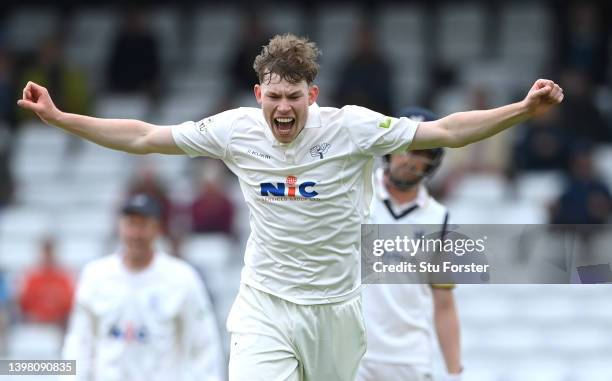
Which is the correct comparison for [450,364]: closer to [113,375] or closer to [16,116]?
[113,375]

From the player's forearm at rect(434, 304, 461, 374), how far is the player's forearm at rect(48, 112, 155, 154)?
2.09m

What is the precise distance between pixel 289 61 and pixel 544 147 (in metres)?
8.23

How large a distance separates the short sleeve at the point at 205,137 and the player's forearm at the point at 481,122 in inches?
39.6

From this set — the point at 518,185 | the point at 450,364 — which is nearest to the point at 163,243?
the point at 518,185

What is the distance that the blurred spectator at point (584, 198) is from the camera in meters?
13.6

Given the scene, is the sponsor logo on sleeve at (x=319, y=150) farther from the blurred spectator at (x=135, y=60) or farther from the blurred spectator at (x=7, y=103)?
the blurred spectator at (x=135, y=60)

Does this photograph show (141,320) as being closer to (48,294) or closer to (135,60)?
(48,294)

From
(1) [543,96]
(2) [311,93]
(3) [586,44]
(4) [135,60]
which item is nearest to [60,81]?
(4) [135,60]

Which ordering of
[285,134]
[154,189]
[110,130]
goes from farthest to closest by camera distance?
1. [154,189]
2. [110,130]
3. [285,134]

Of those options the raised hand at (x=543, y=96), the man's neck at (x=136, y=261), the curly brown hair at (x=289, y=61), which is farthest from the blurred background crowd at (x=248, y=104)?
the raised hand at (x=543, y=96)

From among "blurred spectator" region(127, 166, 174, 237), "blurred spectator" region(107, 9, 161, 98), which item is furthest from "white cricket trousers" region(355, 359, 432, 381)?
"blurred spectator" region(107, 9, 161, 98)

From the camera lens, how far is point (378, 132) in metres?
6.77

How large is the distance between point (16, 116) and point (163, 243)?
13.5 ft

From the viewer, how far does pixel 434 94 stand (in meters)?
15.9
